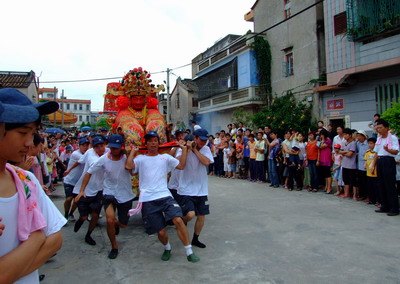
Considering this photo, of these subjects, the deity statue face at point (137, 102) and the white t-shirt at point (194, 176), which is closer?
the white t-shirt at point (194, 176)

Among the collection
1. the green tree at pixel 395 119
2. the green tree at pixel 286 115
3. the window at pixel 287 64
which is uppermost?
the window at pixel 287 64

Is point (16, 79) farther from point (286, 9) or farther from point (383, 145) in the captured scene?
point (383, 145)

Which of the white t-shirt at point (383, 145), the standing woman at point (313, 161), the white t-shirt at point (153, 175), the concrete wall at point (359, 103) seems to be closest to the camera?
the white t-shirt at point (153, 175)

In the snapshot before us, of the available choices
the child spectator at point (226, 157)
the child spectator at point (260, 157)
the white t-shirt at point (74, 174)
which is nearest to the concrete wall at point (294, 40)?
the child spectator at point (226, 157)

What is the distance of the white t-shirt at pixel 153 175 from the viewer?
4164mm

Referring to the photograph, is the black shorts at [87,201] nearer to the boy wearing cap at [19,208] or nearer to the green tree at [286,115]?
the boy wearing cap at [19,208]

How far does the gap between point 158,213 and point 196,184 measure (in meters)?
0.81

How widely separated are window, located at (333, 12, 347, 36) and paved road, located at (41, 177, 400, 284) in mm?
8298

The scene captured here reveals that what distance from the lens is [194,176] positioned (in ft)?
15.4

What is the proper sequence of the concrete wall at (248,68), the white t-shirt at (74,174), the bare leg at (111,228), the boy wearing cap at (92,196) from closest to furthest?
the bare leg at (111,228) → the boy wearing cap at (92,196) → the white t-shirt at (74,174) → the concrete wall at (248,68)

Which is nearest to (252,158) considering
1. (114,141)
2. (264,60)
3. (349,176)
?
(349,176)

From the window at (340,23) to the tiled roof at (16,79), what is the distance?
19.1m

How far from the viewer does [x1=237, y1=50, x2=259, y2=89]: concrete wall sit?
58.8 feet

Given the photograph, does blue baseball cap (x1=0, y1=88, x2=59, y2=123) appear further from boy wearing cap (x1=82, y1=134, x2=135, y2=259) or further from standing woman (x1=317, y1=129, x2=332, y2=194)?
standing woman (x1=317, y1=129, x2=332, y2=194)
